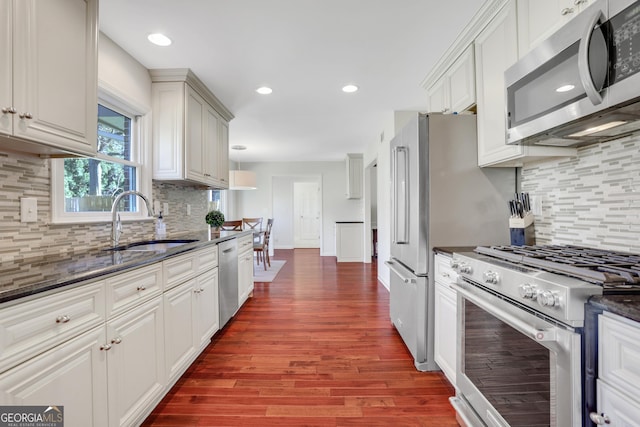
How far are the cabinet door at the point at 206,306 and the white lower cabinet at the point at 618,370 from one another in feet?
7.03

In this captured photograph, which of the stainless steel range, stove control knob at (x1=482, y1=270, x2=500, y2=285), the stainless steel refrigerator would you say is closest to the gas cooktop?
the stainless steel range

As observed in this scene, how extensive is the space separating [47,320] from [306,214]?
8.25 metres

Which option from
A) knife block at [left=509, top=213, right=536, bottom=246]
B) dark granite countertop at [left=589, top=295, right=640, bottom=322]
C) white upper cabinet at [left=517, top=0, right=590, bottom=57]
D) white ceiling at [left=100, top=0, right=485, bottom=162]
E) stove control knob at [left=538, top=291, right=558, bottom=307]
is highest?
white ceiling at [left=100, top=0, right=485, bottom=162]

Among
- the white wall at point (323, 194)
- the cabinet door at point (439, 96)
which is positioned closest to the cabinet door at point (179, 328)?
the cabinet door at point (439, 96)

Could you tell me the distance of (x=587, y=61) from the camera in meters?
1.02

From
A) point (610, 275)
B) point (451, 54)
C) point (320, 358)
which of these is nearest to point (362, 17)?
point (451, 54)

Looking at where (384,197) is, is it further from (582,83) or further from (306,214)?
(306,214)

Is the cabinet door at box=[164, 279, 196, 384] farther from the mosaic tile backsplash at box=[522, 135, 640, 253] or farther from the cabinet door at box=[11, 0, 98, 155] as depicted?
the mosaic tile backsplash at box=[522, 135, 640, 253]

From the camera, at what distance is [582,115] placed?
1105mm

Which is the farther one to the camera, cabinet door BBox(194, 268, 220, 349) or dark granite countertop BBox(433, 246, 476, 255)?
cabinet door BBox(194, 268, 220, 349)

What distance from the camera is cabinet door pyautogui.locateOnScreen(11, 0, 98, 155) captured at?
1.22m

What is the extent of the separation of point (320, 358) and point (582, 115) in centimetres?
215

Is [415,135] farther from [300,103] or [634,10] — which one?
[300,103]

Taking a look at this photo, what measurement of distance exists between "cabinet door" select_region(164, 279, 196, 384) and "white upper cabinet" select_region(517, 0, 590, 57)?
2438mm
